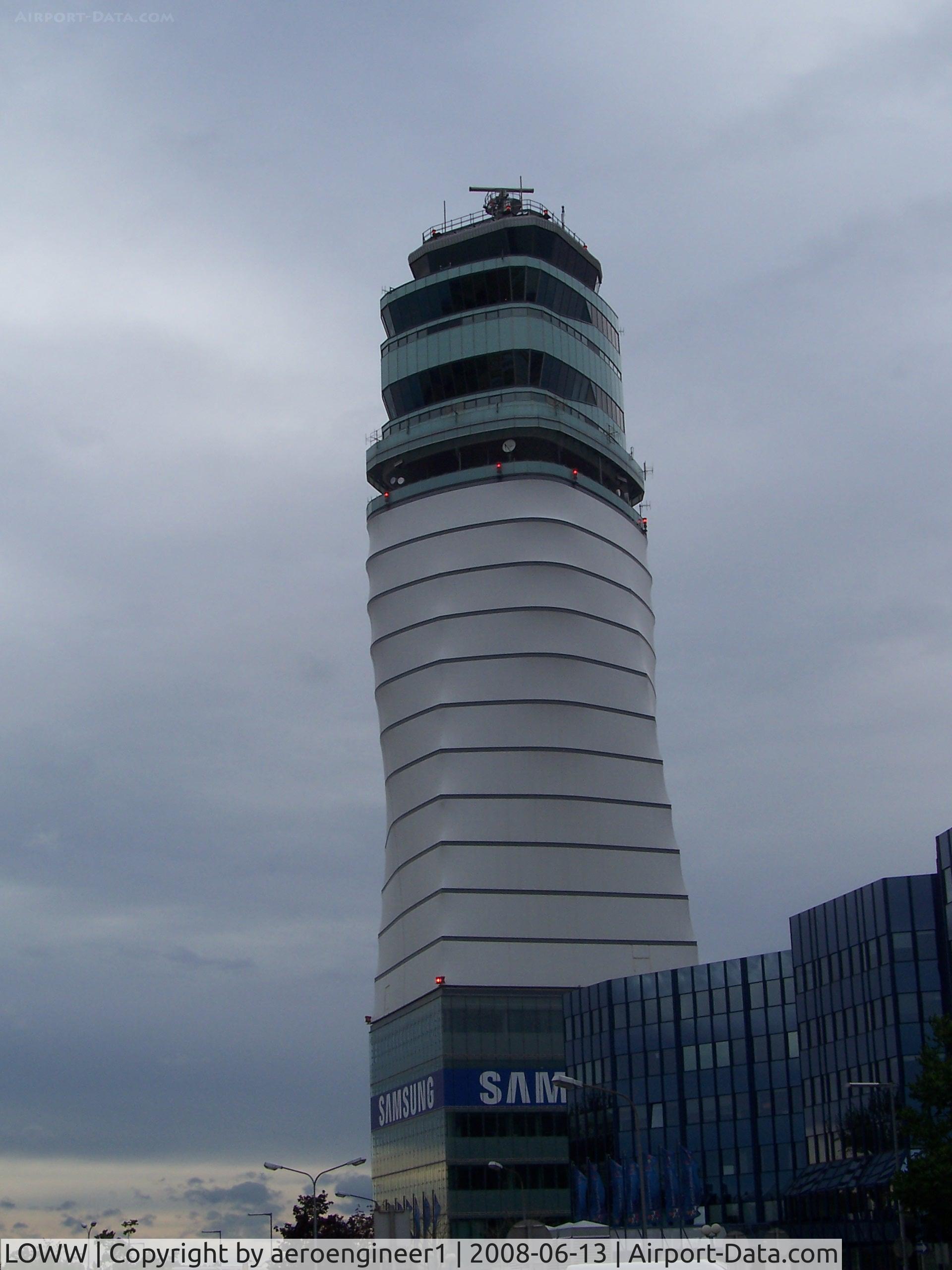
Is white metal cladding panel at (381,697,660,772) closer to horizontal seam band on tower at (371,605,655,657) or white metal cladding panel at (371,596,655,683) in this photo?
white metal cladding panel at (371,596,655,683)

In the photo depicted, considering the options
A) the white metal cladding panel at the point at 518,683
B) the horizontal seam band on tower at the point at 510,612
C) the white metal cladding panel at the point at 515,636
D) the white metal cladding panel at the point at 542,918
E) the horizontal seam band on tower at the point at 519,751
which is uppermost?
the horizontal seam band on tower at the point at 510,612

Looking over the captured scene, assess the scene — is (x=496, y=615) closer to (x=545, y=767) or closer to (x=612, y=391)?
(x=545, y=767)

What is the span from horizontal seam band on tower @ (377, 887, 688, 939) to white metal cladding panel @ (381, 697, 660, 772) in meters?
10.3

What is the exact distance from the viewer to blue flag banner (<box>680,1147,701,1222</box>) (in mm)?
95125

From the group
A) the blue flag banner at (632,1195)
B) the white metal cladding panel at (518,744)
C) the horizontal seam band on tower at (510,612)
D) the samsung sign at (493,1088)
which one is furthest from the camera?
the horizontal seam band on tower at (510,612)

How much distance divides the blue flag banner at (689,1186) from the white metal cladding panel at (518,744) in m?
19.3

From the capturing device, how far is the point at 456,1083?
111 m

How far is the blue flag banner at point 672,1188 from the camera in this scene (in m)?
95.8

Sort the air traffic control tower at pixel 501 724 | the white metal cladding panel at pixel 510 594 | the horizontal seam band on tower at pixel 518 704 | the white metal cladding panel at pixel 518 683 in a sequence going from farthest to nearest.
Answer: the white metal cladding panel at pixel 510 594
the white metal cladding panel at pixel 518 683
the horizontal seam band on tower at pixel 518 704
the air traffic control tower at pixel 501 724

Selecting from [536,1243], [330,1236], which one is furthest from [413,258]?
[536,1243]

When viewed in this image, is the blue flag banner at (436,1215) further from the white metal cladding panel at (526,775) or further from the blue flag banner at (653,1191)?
the white metal cladding panel at (526,775)

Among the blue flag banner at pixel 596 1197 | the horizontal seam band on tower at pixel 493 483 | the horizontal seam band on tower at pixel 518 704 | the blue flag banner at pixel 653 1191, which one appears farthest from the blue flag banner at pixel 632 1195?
the horizontal seam band on tower at pixel 493 483

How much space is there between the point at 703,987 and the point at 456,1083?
21.2m

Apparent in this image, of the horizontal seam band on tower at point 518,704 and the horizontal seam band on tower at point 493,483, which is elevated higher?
the horizontal seam band on tower at point 493,483
